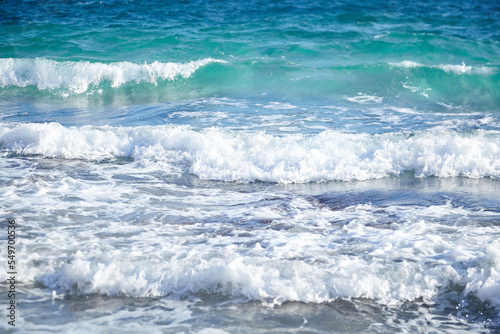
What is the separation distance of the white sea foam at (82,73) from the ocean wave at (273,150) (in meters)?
4.60

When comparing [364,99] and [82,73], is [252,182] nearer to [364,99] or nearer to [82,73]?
[364,99]

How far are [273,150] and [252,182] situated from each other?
93 centimetres

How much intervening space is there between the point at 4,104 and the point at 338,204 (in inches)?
351

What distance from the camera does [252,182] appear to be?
22.3ft

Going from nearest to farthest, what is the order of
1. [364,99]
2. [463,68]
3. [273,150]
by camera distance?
[273,150], [364,99], [463,68]

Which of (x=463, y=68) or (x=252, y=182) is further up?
(x=463, y=68)

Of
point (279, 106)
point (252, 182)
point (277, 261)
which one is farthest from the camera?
point (279, 106)

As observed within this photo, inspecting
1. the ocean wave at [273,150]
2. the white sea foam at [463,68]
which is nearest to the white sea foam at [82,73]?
the ocean wave at [273,150]

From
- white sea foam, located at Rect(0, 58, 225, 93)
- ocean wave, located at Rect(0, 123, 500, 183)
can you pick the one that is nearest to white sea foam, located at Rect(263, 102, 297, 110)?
ocean wave, located at Rect(0, 123, 500, 183)

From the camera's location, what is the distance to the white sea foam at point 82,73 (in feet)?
42.8

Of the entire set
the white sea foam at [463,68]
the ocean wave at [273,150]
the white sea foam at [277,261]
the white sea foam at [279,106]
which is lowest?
the white sea foam at [277,261]

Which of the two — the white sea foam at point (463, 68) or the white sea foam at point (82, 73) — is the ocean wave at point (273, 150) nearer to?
the white sea foam at point (82, 73)

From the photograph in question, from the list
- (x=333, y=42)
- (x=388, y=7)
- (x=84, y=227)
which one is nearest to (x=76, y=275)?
(x=84, y=227)

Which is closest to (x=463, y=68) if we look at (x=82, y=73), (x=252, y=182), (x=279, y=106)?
(x=279, y=106)
